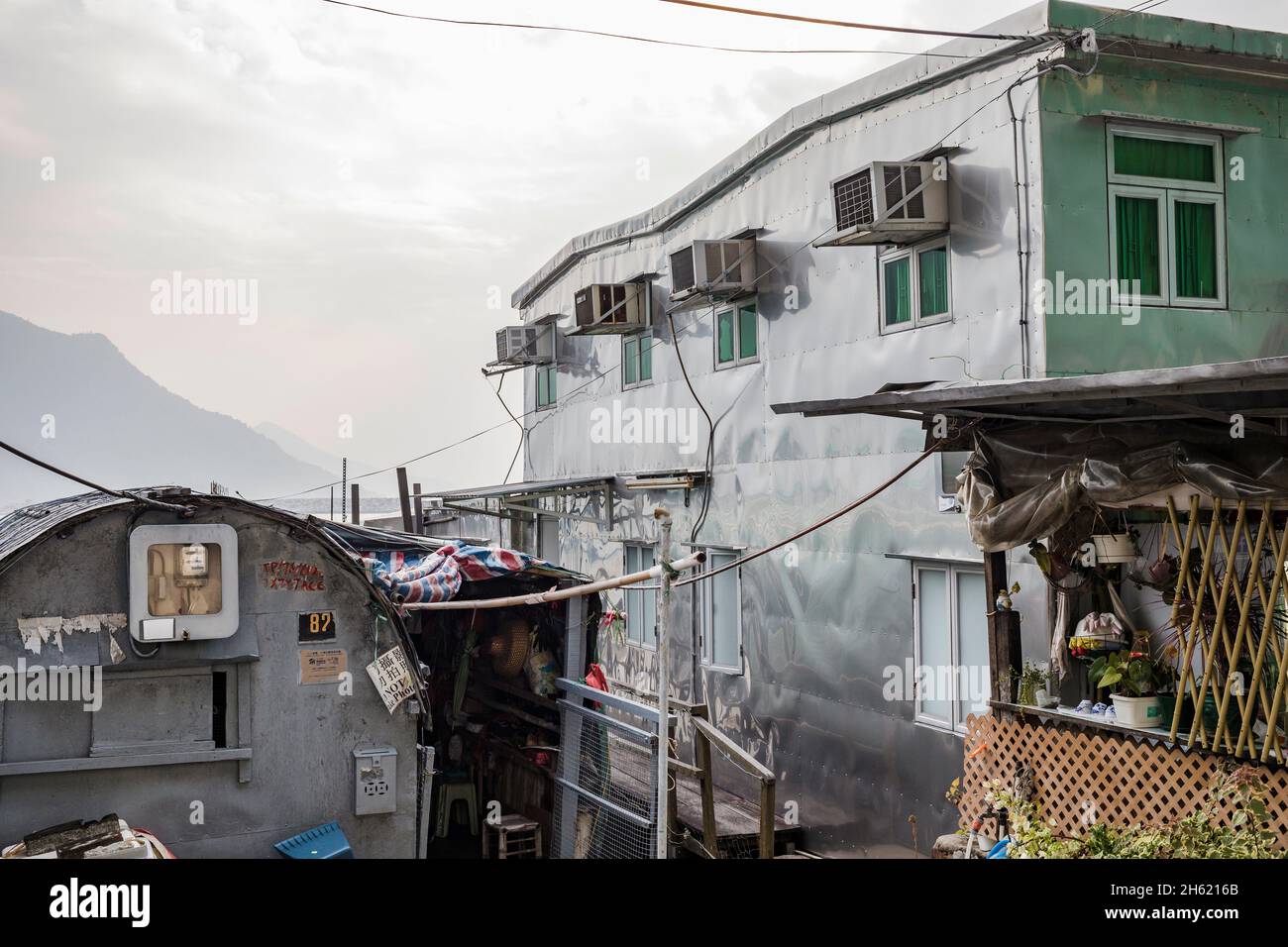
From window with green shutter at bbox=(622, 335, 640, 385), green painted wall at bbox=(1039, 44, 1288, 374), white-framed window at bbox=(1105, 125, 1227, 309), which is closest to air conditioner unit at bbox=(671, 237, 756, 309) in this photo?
window with green shutter at bbox=(622, 335, 640, 385)

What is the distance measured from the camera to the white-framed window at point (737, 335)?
44.2 ft

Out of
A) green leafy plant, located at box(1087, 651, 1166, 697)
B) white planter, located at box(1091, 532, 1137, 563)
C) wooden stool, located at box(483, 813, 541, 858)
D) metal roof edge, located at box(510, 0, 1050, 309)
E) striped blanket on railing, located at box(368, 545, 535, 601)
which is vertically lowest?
wooden stool, located at box(483, 813, 541, 858)

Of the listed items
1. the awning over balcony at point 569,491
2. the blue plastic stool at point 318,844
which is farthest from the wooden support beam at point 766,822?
the awning over balcony at point 569,491

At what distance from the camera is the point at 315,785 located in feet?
27.6

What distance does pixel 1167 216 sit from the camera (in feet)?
31.4

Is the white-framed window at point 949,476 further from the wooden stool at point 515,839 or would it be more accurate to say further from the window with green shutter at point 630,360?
the window with green shutter at point 630,360

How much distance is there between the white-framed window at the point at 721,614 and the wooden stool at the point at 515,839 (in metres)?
4.23

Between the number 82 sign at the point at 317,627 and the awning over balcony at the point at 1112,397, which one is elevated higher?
the awning over balcony at the point at 1112,397

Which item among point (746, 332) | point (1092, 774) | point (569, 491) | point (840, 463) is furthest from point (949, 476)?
point (569, 491)

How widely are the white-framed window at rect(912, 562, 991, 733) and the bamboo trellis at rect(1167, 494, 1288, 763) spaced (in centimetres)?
239

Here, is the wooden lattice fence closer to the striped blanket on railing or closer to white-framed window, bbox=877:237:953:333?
white-framed window, bbox=877:237:953:333

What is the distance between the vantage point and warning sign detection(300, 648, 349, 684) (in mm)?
8406

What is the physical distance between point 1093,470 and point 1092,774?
2.19m
